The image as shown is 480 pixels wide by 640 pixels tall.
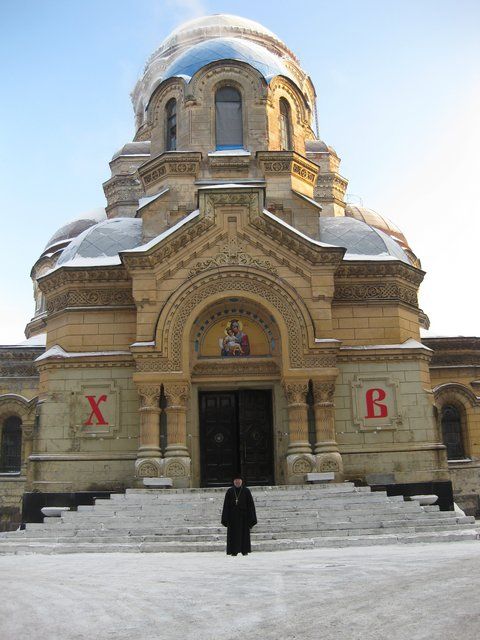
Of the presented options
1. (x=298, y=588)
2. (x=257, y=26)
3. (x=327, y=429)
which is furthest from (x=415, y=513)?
(x=257, y=26)

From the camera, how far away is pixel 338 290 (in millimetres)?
17562

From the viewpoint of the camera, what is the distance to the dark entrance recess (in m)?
16.7

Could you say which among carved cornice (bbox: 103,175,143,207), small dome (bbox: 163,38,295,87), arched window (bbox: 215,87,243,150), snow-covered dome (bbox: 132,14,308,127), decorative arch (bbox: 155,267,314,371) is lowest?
decorative arch (bbox: 155,267,314,371)

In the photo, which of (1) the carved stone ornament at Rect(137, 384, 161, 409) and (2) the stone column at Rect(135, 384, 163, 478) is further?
(1) the carved stone ornament at Rect(137, 384, 161, 409)

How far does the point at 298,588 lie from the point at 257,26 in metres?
30.9

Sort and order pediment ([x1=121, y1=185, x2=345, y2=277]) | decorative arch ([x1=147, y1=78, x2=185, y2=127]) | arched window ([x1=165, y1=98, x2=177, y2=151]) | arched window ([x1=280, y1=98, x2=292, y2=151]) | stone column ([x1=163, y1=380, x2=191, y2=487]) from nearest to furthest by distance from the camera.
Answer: stone column ([x1=163, y1=380, x2=191, y2=487]) < pediment ([x1=121, y1=185, x2=345, y2=277]) < decorative arch ([x1=147, y1=78, x2=185, y2=127]) < arched window ([x1=165, y1=98, x2=177, y2=151]) < arched window ([x1=280, y1=98, x2=292, y2=151])

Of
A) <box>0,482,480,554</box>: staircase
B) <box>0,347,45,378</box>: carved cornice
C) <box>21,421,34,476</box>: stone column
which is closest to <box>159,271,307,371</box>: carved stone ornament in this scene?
<box>0,482,480,554</box>: staircase

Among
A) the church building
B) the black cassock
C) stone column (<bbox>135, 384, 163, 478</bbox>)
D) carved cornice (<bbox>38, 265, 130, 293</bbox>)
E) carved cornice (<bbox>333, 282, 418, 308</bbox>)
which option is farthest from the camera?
carved cornice (<bbox>333, 282, 418, 308</bbox>)

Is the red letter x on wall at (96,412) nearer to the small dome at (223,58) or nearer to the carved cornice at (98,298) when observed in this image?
the carved cornice at (98,298)

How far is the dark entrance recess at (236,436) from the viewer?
16.7 m

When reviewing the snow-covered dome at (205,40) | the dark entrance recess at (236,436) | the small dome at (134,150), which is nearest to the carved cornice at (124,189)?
the small dome at (134,150)

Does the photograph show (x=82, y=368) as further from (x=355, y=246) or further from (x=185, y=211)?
(x=355, y=246)

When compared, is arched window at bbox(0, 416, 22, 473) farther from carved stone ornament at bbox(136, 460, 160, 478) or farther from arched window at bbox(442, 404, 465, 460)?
arched window at bbox(442, 404, 465, 460)

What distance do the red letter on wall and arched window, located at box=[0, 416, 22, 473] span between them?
41.5 ft
